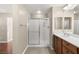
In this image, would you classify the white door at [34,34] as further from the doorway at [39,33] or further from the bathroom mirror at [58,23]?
the bathroom mirror at [58,23]

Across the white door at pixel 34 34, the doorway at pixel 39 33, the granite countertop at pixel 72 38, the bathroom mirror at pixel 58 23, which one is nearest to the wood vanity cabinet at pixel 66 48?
the granite countertop at pixel 72 38

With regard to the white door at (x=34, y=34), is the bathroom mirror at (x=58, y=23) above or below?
above

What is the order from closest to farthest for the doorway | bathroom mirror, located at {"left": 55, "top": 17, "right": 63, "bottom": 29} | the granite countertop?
the granite countertop → bathroom mirror, located at {"left": 55, "top": 17, "right": 63, "bottom": 29} → the doorway

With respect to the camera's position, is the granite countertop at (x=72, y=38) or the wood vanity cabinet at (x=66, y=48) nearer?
the wood vanity cabinet at (x=66, y=48)

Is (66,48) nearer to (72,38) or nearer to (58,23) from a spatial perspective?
(72,38)

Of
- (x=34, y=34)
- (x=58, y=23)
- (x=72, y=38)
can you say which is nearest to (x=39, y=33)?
(x=34, y=34)

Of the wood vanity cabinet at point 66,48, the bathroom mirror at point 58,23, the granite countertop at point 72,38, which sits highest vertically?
the bathroom mirror at point 58,23

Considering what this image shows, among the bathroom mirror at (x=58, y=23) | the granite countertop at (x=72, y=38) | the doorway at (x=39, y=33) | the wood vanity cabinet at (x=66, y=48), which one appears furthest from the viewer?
the doorway at (x=39, y=33)

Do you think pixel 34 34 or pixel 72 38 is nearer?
pixel 72 38

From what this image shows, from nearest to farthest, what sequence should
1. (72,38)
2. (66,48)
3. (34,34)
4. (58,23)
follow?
(66,48), (72,38), (58,23), (34,34)

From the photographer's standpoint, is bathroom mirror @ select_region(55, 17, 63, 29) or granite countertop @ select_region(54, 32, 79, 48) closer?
granite countertop @ select_region(54, 32, 79, 48)

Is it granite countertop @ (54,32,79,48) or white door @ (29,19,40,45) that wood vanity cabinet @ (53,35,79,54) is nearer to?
granite countertop @ (54,32,79,48)

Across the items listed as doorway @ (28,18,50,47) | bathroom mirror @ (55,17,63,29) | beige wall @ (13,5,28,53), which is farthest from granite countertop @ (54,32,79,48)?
doorway @ (28,18,50,47)
